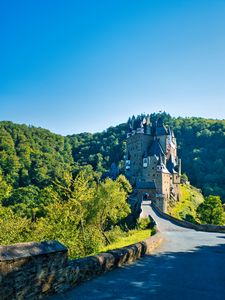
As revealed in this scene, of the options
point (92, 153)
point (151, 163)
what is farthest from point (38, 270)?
point (92, 153)

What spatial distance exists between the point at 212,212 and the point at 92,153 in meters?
113

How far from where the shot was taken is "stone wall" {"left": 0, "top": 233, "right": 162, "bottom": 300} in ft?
17.6

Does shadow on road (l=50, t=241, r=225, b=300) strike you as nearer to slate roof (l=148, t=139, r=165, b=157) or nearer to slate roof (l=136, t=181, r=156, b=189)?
slate roof (l=136, t=181, r=156, b=189)

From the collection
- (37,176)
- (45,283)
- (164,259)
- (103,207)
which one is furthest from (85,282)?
(37,176)

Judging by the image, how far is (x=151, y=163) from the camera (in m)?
83.1

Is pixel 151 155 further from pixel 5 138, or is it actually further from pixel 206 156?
pixel 5 138

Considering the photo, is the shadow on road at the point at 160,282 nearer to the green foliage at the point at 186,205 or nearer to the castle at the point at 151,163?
the green foliage at the point at 186,205

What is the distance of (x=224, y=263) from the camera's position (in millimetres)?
11789

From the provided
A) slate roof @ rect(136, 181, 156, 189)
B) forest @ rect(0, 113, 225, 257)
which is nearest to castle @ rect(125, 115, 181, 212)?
slate roof @ rect(136, 181, 156, 189)

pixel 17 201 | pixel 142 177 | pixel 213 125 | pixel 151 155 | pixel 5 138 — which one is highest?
pixel 213 125

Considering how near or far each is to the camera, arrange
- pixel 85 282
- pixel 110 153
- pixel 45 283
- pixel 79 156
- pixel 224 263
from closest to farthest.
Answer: pixel 45 283, pixel 85 282, pixel 224 263, pixel 110 153, pixel 79 156

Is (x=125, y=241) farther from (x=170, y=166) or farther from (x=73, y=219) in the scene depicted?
(x=170, y=166)

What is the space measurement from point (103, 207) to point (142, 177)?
53.2 meters

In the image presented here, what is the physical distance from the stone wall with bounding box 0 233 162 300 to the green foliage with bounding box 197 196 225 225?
52939 millimetres
